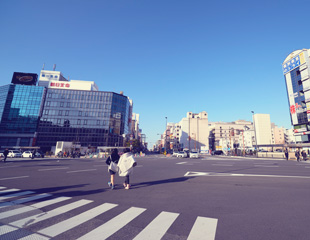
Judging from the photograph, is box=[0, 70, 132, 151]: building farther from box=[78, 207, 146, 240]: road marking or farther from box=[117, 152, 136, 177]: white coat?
box=[78, 207, 146, 240]: road marking

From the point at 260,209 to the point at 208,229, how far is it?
2.24 meters

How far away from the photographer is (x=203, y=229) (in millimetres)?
3252

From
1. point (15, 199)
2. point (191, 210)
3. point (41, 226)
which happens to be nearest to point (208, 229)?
point (191, 210)

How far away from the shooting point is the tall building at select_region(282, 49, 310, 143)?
51094 millimetres

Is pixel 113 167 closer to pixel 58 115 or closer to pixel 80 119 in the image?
pixel 80 119

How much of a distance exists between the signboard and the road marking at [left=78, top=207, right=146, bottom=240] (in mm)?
73546

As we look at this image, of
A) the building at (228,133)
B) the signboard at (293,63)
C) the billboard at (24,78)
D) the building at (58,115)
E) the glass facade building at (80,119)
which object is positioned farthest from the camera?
the building at (228,133)

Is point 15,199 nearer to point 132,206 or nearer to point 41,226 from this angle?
point 41,226

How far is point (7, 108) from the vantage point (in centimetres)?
6681

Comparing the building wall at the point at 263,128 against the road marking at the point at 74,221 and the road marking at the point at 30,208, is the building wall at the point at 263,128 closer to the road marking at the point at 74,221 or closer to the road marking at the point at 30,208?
the road marking at the point at 74,221

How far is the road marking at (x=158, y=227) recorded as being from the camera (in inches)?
116

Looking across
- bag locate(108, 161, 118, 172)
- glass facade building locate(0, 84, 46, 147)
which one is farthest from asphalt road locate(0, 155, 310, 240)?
glass facade building locate(0, 84, 46, 147)

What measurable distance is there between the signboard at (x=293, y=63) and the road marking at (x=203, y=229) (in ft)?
238

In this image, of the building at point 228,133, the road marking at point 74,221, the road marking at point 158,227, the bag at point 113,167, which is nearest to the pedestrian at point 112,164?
the bag at point 113,167
